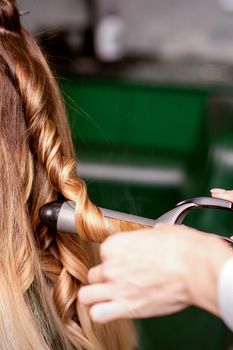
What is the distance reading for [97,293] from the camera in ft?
2.61

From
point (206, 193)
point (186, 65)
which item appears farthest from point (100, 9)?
point (206, 193)

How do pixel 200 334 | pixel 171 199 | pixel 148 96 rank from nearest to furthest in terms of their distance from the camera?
pixel 200 334 → pixel 171 199 → pixel 148 96

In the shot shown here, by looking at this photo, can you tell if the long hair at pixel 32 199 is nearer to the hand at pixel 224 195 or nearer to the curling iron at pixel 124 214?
the curling iron at pixel 124 214

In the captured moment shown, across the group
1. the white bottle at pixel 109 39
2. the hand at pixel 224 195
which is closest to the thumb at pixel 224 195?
the hand at pixel 224 195

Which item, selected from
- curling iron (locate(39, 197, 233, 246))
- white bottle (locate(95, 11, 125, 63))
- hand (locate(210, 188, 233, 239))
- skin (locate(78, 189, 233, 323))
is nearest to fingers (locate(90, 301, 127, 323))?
skin (locate(78, 189, 233, 323))

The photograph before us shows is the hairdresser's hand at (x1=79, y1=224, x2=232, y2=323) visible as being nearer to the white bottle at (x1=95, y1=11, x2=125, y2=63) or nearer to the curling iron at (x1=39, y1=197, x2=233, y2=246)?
the curling iron at (x1=39, y1=197, x2=233, y2=246)

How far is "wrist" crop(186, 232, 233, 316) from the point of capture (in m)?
0.72

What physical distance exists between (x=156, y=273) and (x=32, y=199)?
45 centimetres

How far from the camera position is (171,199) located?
2.27m

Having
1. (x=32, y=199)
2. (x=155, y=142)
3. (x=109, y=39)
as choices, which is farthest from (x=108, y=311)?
(x=109, y=39)

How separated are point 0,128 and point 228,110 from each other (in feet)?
4.28

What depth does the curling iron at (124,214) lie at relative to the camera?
0.88 m

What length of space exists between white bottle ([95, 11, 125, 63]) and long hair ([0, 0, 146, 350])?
5.77ft

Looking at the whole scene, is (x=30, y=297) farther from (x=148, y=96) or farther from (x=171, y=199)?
(x=148, y=96)
